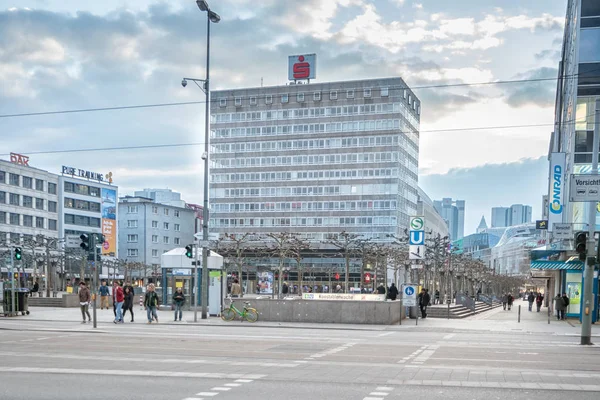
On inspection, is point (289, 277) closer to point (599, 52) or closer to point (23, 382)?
point (599, 52)

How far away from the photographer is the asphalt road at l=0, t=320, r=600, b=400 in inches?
447

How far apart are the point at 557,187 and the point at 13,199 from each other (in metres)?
82.4

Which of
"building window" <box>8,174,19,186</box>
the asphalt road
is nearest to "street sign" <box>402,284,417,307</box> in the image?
the asphalt road

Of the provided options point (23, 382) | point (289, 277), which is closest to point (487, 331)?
point (23, 382)

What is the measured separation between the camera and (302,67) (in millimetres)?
121188

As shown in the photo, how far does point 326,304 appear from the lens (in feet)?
99.3

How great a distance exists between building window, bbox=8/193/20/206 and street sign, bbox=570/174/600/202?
94.1 m

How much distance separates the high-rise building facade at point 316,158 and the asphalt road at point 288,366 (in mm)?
85312

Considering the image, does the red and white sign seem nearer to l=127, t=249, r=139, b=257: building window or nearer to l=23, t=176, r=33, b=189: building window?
l=127, t=249, r=139, b=257: building window

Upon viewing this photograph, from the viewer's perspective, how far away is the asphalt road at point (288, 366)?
11.4 metres

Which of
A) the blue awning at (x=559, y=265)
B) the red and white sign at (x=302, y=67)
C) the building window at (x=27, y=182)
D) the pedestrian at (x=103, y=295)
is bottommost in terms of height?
the pedestrian at (x=103, y=295)

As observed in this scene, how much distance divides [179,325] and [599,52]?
3201 centimetres

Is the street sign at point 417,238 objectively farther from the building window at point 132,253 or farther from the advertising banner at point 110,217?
the building window at point 132,253

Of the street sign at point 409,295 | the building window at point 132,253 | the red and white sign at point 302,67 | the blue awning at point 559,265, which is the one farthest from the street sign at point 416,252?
the building window at point 132,253
